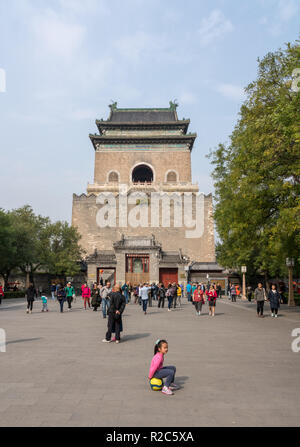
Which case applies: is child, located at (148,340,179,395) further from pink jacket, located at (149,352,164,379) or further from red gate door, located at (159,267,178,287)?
red gate door, located at (159,267,178,287)

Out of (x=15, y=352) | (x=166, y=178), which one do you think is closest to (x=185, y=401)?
(x=15, y=352)

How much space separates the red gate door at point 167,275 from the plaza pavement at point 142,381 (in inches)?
1033

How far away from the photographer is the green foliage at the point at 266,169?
41.2 ft

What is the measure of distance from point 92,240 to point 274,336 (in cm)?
3714

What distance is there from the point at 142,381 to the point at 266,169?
9.72m

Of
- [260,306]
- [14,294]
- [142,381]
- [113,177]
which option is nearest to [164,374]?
[142,381]

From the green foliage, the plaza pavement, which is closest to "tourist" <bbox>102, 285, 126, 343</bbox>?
the plaza pavement

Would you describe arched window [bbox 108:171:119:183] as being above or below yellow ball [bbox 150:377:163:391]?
above

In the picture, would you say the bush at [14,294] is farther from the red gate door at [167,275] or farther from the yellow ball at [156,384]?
the yellow ball at [156,384]

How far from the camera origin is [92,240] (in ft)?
152

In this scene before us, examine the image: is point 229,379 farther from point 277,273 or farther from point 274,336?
point 277,273

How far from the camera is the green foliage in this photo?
12.5 meters

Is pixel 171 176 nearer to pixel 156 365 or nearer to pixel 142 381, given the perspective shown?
pixel 142 381

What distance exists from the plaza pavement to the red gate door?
26.2m
